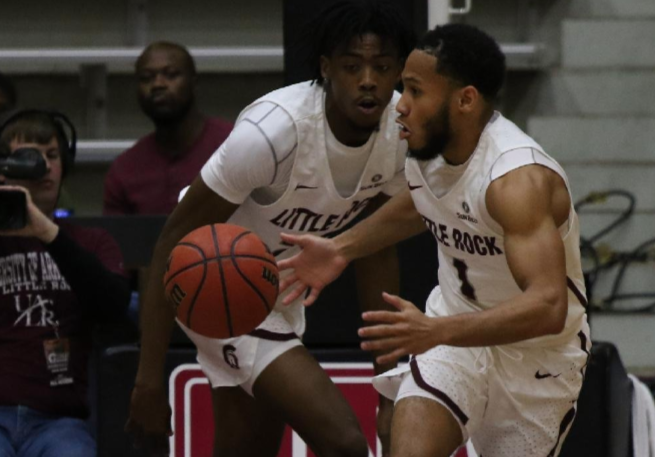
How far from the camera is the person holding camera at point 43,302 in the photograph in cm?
497

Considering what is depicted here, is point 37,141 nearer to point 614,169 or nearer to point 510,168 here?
point 510,168

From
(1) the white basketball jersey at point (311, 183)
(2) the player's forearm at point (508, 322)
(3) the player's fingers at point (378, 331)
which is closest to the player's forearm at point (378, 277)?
(1) the white basketball jersey at point (311, 183)

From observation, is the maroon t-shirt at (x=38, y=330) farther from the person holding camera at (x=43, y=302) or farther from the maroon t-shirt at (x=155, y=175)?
the maroon t-shirt at (x=155, y=175)

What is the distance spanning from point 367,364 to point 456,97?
164 centimetres

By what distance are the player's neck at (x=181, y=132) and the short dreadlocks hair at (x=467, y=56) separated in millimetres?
2591

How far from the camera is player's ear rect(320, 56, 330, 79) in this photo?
4.40 meters

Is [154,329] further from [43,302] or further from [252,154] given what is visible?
[43,302]

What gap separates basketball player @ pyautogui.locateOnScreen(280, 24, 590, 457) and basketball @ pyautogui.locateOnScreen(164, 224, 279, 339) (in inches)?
5.2

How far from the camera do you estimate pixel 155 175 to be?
633 cm

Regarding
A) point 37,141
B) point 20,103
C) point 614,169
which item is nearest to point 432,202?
point 37,141

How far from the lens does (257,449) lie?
4570mm

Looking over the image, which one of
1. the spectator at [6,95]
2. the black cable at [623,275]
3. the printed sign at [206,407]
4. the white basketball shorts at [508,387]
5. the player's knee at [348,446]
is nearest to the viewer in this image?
the white basketball shorts at [508,387]

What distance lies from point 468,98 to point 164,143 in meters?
2.78

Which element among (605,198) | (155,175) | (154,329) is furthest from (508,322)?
(605,198)
